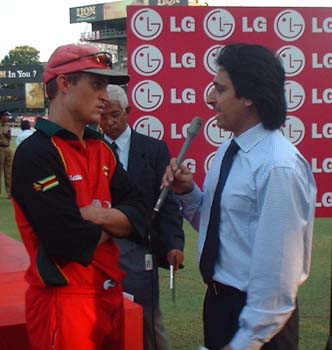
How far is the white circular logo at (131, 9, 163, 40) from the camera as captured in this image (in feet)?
14.0

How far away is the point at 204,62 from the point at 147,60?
406mm

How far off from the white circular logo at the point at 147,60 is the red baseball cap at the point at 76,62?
1.86m

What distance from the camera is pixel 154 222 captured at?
3.49m

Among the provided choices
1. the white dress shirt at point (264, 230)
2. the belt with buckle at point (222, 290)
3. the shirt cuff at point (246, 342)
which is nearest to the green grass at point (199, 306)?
the belt with buckle at point (222, 290)

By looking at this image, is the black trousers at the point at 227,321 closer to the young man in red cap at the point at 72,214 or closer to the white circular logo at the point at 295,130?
the young man in red cap at the point at 72,214

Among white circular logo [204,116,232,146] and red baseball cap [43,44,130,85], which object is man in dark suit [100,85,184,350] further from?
red baseball cap [43,44,130,85]

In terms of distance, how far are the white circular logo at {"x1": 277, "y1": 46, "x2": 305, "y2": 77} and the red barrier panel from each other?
222 centimetres

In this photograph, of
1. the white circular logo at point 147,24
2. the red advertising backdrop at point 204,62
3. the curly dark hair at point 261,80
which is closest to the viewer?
the curly dark hair at point 261,80

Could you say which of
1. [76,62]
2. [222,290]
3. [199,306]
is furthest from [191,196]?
[199,306]

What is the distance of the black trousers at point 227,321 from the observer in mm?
2234

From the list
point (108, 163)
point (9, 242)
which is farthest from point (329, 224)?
point (108, 163)

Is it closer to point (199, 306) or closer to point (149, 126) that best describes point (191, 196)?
point (149, 126)

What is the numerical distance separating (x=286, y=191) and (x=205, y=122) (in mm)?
2614

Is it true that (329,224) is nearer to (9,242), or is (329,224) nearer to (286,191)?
(9,242)
